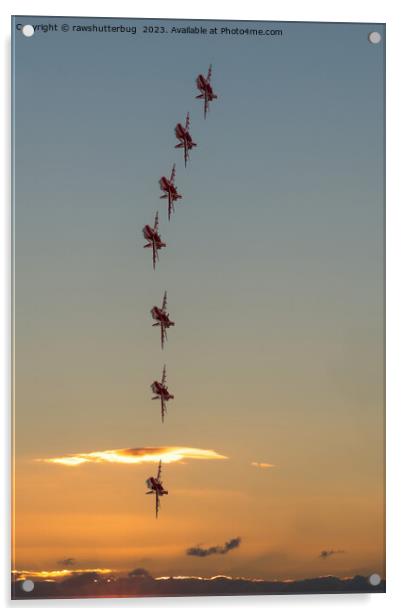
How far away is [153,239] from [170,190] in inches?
3.8

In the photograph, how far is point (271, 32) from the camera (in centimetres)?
194

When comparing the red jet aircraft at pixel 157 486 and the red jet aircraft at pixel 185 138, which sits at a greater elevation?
the red jet aircraft at pixel 185 138

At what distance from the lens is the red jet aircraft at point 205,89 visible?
1.93 metres

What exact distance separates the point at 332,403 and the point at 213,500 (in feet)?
0.92

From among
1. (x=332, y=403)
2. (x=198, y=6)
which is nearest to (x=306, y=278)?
(x=332, y=403)

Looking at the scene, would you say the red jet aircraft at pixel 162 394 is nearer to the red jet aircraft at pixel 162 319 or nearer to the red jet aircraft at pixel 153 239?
the red jet aircraft at pixel 162 319

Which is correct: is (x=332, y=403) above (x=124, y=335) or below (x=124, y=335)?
below

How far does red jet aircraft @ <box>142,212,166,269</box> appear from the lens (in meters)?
1.92

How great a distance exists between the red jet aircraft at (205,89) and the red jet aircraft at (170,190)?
134 mm

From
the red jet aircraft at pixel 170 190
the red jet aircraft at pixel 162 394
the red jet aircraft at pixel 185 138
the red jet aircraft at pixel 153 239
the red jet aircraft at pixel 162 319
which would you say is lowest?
the red jet aircraft at pixel 162 394

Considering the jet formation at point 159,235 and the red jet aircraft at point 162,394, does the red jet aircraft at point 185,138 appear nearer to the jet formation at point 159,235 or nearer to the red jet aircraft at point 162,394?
the jet formation at point 159,235

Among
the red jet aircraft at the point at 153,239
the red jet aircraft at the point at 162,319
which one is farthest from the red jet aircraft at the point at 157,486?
the red jet aircraft at the point at 153,239

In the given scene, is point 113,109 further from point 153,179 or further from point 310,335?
point 310,335

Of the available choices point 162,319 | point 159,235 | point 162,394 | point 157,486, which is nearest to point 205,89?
point 159,235
